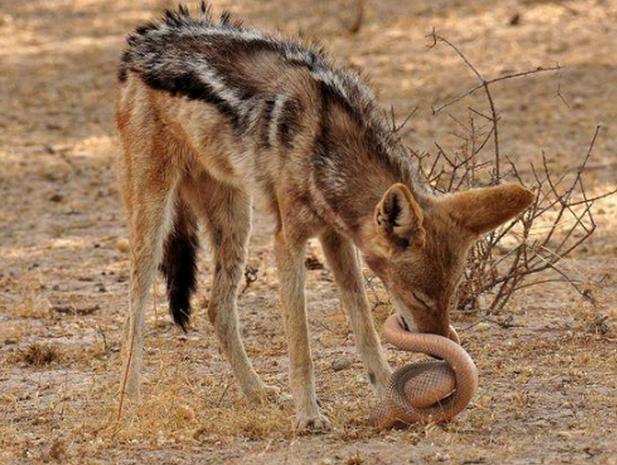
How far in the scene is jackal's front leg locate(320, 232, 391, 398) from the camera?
695cm

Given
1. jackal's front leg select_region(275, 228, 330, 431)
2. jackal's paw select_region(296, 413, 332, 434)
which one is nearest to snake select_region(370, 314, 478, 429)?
jackal's paw select_region(296, 413, 332, 434)

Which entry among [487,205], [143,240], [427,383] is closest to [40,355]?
[143,240]

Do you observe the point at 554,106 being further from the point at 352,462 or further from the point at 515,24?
the point at 352,462

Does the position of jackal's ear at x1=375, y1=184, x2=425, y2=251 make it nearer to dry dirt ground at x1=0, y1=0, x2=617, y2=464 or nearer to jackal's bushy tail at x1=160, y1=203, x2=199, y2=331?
dry dirt ground at x1=0, y1=0, x2=617, y2=464

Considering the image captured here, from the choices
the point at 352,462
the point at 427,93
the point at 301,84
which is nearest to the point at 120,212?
the point at 427,93

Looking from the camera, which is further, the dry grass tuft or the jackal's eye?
the dry grass tuft

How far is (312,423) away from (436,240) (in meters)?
1.08

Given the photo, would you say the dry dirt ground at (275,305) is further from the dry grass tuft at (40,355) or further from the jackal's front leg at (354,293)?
the jackal's front leg at (354,293)

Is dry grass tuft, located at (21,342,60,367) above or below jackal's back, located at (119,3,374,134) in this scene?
below

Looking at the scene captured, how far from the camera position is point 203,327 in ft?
28.9

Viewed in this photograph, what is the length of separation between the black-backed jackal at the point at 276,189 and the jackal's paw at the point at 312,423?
0.03 ft

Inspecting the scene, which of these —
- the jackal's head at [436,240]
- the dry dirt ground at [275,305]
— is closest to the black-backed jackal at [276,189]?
the jackal's head at [436,240]

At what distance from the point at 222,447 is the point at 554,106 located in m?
8.93

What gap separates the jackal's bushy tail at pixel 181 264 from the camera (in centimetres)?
778
